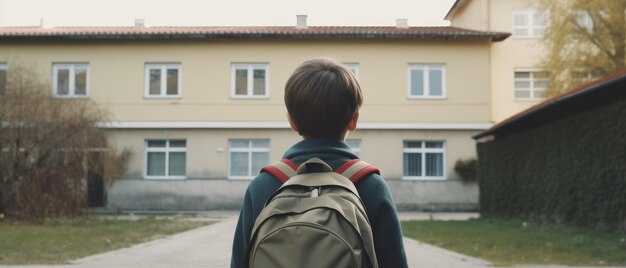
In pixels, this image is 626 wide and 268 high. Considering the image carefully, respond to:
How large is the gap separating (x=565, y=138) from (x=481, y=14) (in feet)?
55.8

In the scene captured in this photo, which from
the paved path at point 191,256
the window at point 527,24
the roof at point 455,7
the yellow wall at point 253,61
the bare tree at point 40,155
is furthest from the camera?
the roof at point 455,7

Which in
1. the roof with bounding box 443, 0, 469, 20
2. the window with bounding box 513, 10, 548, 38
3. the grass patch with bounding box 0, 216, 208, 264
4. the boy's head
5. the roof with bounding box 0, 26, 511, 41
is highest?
the roof with bounding box 443, 0, 469, 20

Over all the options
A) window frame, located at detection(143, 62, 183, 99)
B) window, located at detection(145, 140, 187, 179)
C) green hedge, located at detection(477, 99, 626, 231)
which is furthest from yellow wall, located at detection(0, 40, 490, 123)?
green hedge, located at detection(477, 99, 626, 231)

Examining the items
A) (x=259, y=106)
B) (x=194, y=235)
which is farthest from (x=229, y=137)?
(x=194, y=235)

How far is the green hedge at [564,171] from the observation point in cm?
1257

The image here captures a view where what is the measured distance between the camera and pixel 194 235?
14523mm

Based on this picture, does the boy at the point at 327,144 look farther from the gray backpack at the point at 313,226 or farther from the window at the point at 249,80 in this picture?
the window at the point at 249,80

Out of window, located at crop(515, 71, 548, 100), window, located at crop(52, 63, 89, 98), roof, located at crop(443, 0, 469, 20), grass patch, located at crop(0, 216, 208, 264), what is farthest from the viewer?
roof, located at crop(443, 0, 469, 20)

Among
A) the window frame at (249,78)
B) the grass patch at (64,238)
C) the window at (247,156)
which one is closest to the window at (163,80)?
the window frame at (249,78)

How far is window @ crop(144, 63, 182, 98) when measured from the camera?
93.5 ft

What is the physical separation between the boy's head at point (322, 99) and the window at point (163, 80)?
2665cm

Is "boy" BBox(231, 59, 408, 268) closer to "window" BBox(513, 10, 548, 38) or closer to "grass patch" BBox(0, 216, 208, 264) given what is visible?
"grass patch" BBox(0, 216, 208, 264)

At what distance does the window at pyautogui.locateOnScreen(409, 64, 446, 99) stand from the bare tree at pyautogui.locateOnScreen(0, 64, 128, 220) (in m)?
14.0

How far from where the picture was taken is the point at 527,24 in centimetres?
3105
